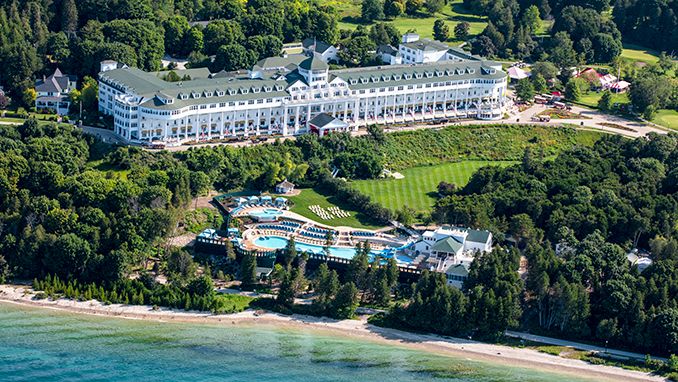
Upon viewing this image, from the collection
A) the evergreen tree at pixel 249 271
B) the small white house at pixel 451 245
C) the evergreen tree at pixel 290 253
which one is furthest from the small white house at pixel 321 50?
the evergreen tree at pixel 249 271

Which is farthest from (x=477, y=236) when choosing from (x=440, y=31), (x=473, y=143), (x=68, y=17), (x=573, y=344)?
(x=68, y=17)

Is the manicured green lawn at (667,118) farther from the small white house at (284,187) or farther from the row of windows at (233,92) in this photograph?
the small white house at (284,187)

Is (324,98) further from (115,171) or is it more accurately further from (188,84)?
(115,171)

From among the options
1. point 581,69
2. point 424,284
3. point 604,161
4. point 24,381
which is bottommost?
point 24,381

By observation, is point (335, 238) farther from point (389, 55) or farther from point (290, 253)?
point (389, 55)

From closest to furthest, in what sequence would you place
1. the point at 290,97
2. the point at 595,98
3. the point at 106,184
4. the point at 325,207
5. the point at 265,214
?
the point at 106,184 → the point at 265,214 → the point at 325,207 → the point at 290,97 → the point at 595,98

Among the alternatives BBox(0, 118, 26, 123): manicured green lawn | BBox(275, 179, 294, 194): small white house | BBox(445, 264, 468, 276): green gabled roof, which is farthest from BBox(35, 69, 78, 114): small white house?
BBox(445, 264, 468, 276): green gabled roof

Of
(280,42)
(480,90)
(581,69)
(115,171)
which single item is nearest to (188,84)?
(115,171)
